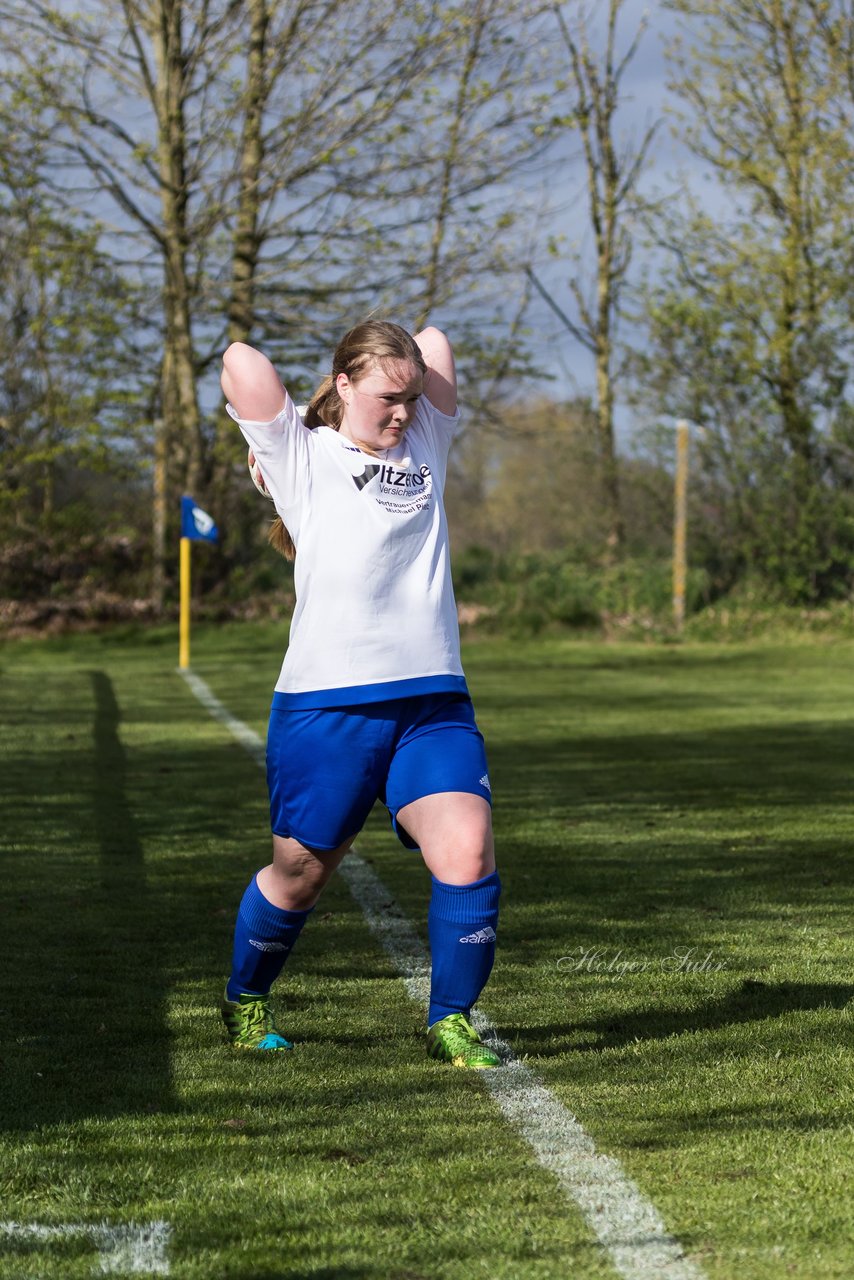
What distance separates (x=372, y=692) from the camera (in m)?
4.29

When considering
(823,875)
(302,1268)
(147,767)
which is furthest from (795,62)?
(302,1268)

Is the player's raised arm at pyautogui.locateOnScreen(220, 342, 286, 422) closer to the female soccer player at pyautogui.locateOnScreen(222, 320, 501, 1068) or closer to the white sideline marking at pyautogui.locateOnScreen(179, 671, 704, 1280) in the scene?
the female soccer player at pyautogui.locateOnScreen(222, 320, 501, 1068)

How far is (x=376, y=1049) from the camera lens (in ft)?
15.2

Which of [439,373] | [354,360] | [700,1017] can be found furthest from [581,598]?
[354,360]

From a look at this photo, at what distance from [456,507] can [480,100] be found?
39583mm

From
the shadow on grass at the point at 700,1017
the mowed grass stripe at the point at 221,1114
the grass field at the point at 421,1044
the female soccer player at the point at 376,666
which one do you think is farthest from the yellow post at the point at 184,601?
the female soccer player at the point at 376,666

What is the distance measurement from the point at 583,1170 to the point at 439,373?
224 centimetres

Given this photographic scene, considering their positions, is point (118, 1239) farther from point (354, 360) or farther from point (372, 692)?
point (354, 360)

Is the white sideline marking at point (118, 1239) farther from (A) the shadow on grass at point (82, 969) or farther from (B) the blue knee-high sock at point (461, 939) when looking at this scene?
(B) the blue knee-high sock at point (461, 939)

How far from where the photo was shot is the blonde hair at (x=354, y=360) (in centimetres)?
443

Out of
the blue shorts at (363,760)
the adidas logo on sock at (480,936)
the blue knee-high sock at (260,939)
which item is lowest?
the blue knee-high sock at (260,939)

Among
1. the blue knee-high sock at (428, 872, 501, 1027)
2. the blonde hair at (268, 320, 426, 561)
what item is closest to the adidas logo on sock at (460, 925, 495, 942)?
the blue knee-high sock at (428, 872, 501, 1027)

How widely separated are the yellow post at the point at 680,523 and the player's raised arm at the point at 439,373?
24.3 meters

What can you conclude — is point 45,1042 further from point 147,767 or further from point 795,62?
point 795,62
